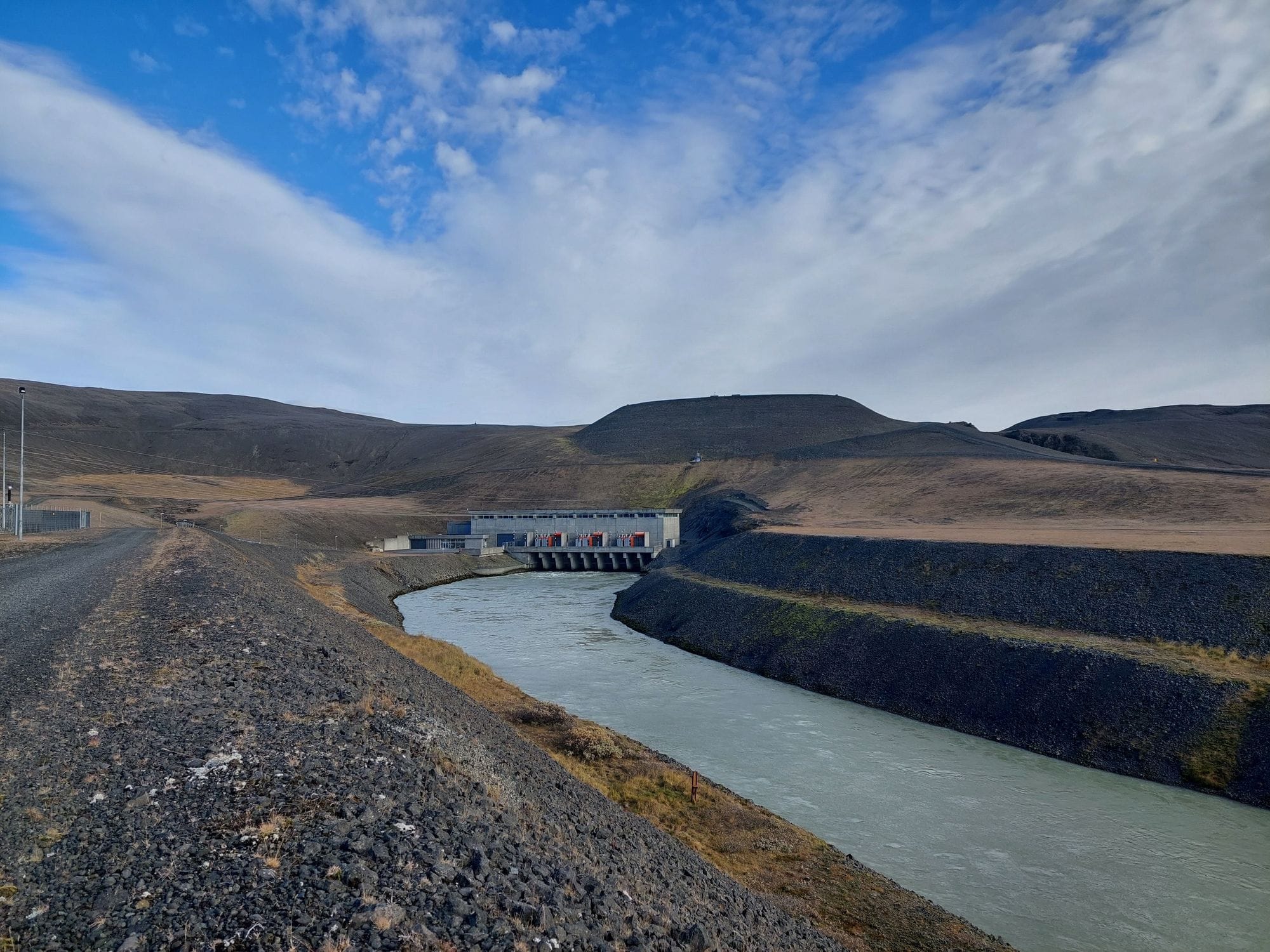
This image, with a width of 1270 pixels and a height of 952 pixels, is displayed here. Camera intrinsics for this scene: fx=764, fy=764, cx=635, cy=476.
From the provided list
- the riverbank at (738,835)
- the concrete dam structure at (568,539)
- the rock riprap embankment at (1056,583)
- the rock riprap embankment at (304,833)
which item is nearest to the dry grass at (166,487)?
the concrete dam structure at (568,539)

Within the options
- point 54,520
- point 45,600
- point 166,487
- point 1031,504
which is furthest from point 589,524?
point 166,487

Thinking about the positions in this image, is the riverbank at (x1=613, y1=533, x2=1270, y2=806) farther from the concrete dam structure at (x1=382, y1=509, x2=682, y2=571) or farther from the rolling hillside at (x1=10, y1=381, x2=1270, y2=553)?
the concrete dam structure at (x1=382, y1=509, x2=682, y2=571)

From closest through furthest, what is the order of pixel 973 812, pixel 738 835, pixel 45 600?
pixel 738 835 → pixel 973 812 → pixel 45 600

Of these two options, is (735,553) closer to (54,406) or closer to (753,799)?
(753,799)

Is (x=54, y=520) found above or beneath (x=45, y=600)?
beneath

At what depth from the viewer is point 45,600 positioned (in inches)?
957

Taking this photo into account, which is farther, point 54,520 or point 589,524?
point 589,524

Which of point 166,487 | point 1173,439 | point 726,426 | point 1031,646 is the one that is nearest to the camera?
point 1031,646

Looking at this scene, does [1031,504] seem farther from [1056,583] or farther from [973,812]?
[973,812]

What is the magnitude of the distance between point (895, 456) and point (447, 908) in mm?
98499

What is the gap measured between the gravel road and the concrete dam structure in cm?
4102

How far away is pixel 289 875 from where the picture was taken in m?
7.85

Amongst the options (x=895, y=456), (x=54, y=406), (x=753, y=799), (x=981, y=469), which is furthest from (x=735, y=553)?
(x=54, y=406)

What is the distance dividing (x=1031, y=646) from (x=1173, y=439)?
162 metres
